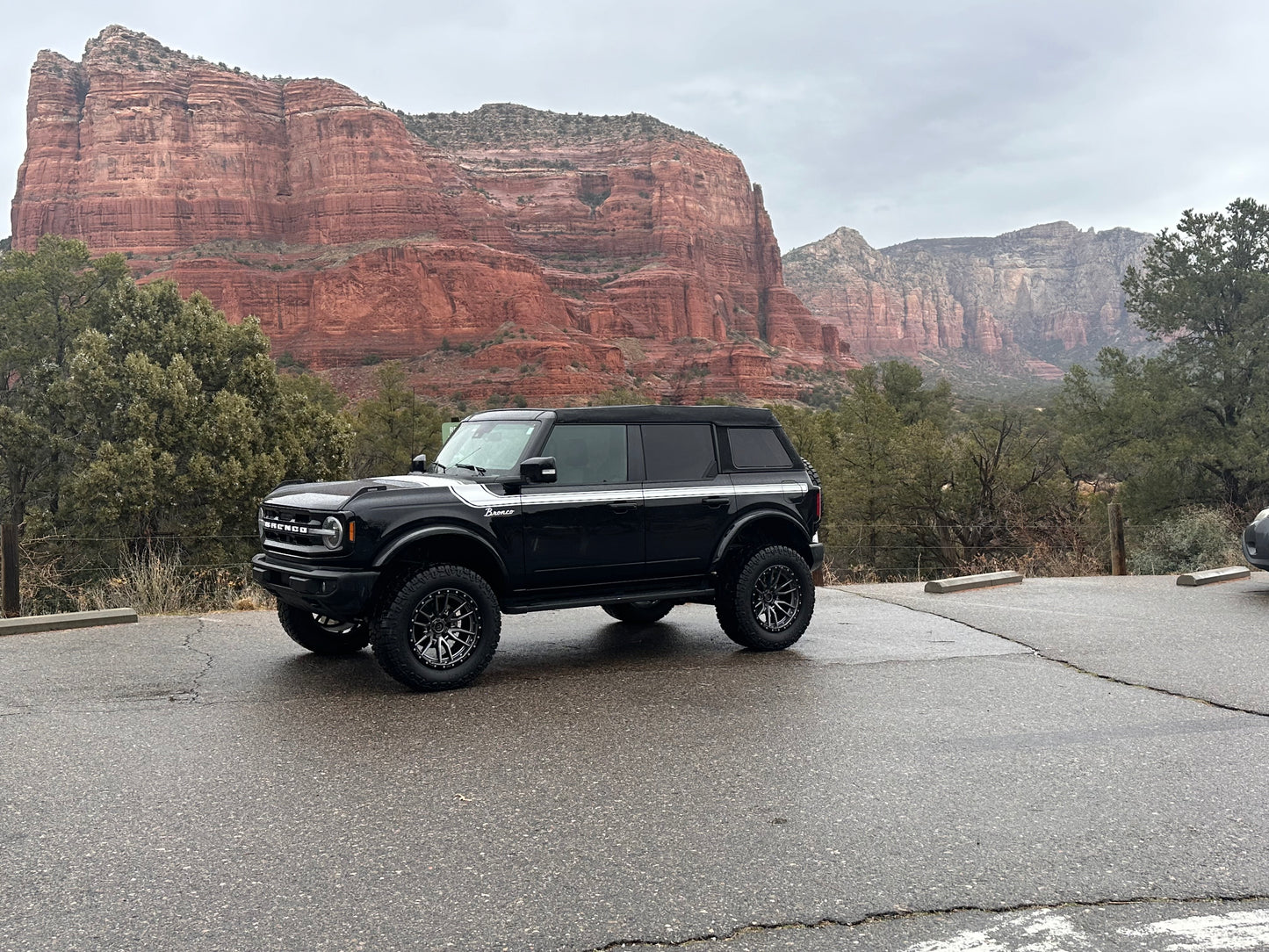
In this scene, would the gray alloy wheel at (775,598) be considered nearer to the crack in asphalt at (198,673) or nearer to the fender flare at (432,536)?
the fender flare at (432,536)

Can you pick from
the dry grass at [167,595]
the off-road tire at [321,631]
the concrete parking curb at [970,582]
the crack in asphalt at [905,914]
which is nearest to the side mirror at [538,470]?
the off-road tire at [321,631]

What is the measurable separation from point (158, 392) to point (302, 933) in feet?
70.5

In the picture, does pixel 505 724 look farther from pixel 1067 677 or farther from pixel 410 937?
pixel 1067 677

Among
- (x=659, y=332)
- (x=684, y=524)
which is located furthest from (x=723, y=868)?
(x=659, y=332)

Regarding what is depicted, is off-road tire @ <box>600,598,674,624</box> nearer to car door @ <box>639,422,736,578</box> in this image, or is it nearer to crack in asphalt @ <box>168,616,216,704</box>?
car door @ <box>639,422,736,578</box>

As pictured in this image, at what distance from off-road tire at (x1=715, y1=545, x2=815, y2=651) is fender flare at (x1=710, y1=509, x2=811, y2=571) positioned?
21 centimetres

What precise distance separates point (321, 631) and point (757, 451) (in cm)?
386

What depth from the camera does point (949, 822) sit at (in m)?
4.05

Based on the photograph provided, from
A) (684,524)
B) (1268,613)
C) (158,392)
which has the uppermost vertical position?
(158,392)

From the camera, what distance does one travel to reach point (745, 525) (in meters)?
7.66

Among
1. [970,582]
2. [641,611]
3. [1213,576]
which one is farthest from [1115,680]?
[1213,576]

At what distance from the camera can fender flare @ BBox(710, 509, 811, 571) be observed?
751cm

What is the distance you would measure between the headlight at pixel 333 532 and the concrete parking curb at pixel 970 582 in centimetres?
762

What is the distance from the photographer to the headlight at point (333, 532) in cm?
615
